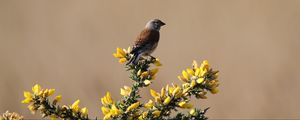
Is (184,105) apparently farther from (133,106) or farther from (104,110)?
→ (104,110)

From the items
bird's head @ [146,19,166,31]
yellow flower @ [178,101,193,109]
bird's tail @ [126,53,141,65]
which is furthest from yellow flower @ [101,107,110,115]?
bird's head @ [146,19,166,31]

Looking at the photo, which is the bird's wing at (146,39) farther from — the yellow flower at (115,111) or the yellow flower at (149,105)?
the yellow flower at (115,111)

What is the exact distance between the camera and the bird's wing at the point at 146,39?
14.0ft

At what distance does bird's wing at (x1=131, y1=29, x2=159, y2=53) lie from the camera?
4.26 meters

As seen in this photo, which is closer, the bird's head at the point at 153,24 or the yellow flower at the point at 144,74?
the yellow flower at the point at 144,74

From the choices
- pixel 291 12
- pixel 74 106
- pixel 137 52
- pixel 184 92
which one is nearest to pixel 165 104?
pixel 184 92

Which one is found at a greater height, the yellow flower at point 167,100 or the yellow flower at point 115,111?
the yellow flower at point 167,100

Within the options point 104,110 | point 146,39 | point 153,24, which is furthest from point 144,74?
point 153,24

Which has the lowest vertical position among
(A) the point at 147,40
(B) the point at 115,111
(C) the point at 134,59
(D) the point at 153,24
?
(B) the point at 115,111

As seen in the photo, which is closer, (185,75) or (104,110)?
(104,110)

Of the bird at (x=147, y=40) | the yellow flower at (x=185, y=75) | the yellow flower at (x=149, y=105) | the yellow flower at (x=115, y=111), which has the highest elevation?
the bird at (x=147, y=40)

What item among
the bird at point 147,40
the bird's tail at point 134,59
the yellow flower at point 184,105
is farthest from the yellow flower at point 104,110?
the bird at point 147,40

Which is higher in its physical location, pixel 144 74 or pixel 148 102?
pixel 144 74

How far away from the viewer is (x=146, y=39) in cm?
441
